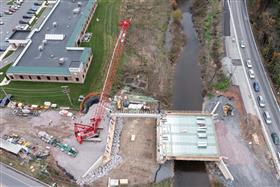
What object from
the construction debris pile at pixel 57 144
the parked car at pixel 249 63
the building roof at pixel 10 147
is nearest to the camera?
the building roof at pixel 10 147

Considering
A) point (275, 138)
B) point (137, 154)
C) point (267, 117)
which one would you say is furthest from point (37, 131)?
point (275, 138)

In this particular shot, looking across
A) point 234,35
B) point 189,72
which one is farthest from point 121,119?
point 234,35

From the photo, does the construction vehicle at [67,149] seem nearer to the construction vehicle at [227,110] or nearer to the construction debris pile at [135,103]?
the construction debris pile at [135,103]

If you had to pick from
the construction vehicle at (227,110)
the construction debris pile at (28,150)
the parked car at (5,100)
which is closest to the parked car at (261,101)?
the construction vehicle at (227,110)

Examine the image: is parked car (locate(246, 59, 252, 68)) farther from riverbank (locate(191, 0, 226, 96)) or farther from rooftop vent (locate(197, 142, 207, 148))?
rooftop vent (locate(197, 142, 207, 148))

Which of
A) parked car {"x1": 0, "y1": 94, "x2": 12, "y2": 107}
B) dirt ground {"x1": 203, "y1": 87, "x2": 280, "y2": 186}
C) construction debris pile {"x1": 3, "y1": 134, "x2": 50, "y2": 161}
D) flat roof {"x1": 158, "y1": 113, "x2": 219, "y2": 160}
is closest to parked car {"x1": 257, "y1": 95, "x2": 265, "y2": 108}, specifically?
dirt ground {"x1": 203, "y1": 87, "x2": 280, "y2": 186}

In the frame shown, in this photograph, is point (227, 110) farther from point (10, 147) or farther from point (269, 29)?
point (10, 147)

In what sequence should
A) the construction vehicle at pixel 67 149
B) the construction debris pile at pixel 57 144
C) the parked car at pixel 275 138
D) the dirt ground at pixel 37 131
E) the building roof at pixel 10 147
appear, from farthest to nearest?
the construction debris pile at pixel 57 144
the construction vehicle at pixel 67 149
the parked car at pixel 275 138
the building roof at pixel 10 147
the dirt ground at pixel 37 131
